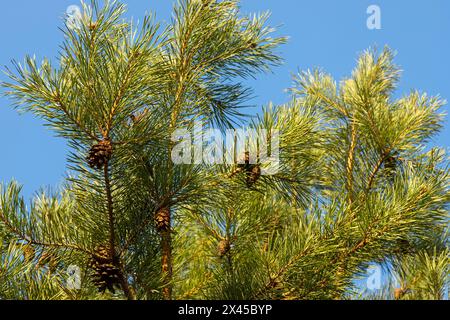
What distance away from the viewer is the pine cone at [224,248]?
2445 mm

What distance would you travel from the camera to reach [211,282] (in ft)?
7.68

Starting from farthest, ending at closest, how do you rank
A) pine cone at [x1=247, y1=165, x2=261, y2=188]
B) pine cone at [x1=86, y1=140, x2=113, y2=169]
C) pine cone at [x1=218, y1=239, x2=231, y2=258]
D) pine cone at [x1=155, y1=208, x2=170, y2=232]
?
pine cone at [x1=218, y1=239, x2=231, y2=258] < pine cone at [x1=247, y1=165, x2=261, y2=188] < pine cone at [x1=155, y1=208, x2=170, y2=232] < pine cone at [x1=86, y1=140, x2=113, y2=169]

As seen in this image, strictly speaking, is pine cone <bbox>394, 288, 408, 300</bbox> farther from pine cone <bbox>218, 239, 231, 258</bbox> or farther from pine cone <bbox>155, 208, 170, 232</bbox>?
pine cone <bbox>155, 208, 170, 232</bbox>

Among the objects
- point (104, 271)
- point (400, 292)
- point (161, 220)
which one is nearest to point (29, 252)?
point (104, 271)

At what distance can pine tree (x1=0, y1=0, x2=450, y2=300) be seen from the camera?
188 centimetres

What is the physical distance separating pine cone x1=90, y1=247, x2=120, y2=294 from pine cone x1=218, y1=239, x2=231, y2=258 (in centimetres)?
57

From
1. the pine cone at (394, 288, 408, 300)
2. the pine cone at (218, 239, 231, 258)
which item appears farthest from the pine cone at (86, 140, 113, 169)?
the pine cone at (394, 288, 408, 300)

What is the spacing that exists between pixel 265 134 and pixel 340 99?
1.09 meters

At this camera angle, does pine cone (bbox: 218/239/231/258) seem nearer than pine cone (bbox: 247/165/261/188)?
No

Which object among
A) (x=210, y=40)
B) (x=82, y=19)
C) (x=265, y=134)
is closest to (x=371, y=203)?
(x=265, y=134)

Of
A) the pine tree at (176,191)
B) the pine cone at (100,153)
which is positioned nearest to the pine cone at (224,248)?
the pine tree at (176,191)

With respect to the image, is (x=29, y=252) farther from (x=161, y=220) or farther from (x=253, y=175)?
(x=253, y=175)

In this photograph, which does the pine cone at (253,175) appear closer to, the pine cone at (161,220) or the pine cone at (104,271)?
the pine cone at (161,220)

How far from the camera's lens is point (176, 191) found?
6.43 ft
